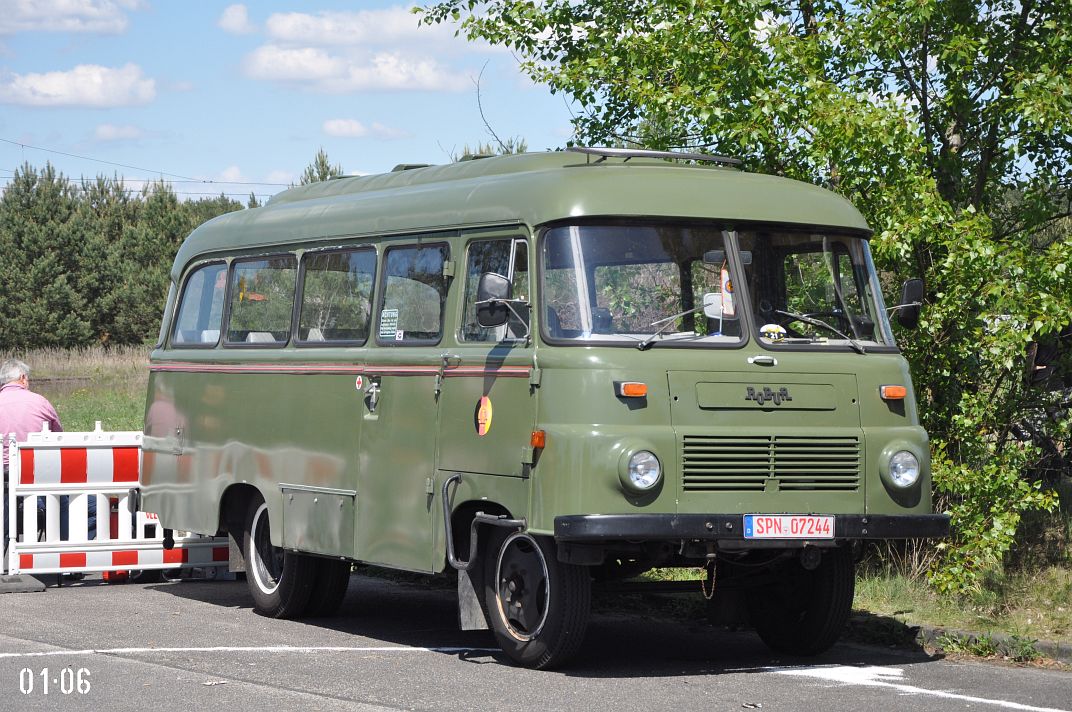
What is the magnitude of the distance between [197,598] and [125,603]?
70 centimetres

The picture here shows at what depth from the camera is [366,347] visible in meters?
11.0

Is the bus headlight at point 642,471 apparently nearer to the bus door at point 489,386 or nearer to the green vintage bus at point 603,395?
the green vintage bus at point 603,395

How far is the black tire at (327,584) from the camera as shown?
39.4ft

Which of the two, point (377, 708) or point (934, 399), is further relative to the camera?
point (934, 399)

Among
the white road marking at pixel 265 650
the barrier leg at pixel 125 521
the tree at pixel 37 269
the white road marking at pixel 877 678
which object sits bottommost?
the white road marking at pixel 877 678

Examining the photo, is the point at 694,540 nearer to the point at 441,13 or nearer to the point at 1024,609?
the point at 1024,609

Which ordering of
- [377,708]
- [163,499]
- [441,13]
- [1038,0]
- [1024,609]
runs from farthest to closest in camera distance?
[441,13] < [163,499] < [1038,0] < [1024,609] < [377,708]

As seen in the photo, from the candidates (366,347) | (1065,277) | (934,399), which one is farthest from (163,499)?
(1065,277)

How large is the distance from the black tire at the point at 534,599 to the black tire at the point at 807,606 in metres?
1.55

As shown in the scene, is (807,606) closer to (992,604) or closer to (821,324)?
(992,604)

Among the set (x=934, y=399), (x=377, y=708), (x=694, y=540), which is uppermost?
(x=934, y=399)

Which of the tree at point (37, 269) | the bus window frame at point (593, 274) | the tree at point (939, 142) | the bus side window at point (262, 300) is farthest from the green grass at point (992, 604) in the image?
the tree at point (37, 269)

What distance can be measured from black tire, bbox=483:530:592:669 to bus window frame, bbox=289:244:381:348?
2.05 metres

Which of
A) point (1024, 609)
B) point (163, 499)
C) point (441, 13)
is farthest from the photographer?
point (441, 13)
